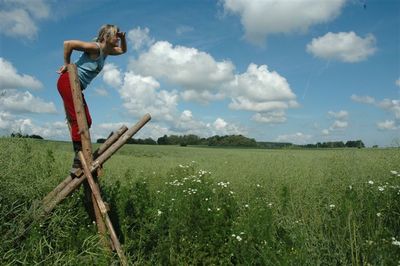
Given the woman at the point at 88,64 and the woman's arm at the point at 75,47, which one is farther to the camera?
the woman at the point at 88,64

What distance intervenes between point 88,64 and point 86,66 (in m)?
0.04

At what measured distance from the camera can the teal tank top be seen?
577 centimetres

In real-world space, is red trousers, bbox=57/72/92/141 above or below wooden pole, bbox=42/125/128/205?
above

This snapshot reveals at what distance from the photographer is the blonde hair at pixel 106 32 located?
18.6 feet

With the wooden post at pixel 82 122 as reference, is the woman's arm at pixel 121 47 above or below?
above

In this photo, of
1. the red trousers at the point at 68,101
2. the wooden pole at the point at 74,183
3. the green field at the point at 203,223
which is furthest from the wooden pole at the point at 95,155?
the red trousers at the point at 68,101

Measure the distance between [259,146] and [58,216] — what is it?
40255 millimetres

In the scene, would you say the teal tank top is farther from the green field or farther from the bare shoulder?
the green field

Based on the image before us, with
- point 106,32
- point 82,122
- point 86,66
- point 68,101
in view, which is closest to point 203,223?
point 82,122

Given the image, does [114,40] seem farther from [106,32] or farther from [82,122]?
[82,122]

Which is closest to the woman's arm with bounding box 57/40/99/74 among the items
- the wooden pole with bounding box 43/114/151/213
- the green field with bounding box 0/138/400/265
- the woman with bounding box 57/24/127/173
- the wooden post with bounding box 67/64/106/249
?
the woman with bounding box 57/24/127/173

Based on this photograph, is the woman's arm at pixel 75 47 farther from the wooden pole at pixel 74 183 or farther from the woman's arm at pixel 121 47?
the wooden pole at pixel 74 183

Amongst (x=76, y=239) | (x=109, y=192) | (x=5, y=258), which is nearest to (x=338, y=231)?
(x=76, y=239)

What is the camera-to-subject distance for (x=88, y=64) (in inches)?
228
